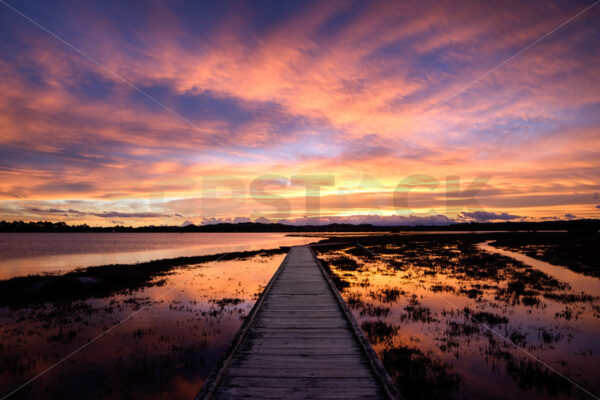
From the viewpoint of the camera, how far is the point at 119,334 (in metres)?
10.5

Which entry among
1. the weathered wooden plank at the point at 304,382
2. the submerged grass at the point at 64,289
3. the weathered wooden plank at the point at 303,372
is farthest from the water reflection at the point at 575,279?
the submerged grass at the point at 64,289

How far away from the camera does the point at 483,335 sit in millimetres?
9820

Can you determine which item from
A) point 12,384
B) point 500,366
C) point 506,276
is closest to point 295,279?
point 500,366

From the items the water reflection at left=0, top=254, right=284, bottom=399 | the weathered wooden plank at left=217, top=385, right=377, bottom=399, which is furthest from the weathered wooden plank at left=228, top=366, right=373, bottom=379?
the water reflection at left=0, top=254, right=284, bottom=399

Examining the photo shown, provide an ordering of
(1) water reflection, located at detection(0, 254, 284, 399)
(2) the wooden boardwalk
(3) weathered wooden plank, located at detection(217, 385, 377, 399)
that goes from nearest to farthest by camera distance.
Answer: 1. (3) weathered wooden plank, located at detection(217, 385, 377, 399)
2. (2) the wooden boardwalk
3. (1) water reflection, located at detection(0, 254, 284, 399)

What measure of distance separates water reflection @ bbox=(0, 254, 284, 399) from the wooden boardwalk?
1705mm

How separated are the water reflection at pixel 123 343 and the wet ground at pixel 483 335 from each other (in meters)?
5.29

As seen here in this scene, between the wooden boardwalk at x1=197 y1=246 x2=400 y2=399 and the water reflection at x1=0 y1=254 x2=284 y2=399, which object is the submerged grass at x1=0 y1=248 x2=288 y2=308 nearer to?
the water reflection at x1=0 y1=254 x2=284 y2=399

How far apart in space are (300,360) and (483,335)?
23.2 ft

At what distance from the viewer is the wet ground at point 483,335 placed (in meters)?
6.96

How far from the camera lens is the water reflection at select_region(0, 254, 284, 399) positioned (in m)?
7.19

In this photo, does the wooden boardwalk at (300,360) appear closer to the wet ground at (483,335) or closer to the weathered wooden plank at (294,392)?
the weathered wooden plank at (294,392)

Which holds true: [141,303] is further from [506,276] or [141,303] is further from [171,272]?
[506,276]

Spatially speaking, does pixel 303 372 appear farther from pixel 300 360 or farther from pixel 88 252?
pixel 88 252
